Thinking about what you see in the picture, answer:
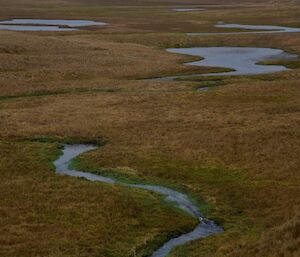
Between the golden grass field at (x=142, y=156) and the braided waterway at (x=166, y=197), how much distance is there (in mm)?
519

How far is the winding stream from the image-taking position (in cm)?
8162

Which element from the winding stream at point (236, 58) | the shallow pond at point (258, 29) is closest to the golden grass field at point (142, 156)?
the winding stream at point (236, 58)

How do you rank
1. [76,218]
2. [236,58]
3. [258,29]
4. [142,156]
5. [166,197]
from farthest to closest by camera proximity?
[258,29], [236,58], [142,156], [166,197], [76,218]

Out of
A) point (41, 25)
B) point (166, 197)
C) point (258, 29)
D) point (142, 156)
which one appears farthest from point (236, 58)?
point (41, 25)

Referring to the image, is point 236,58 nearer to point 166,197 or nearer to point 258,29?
point 258,29

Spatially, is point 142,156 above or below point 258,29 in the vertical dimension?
above

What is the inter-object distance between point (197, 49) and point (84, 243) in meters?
87.2

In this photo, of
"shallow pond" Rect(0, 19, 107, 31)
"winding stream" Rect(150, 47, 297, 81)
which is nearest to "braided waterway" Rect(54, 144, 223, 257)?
"winding stream" Rect(150, 47, 297, 81)

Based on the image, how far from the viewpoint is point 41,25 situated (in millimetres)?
150250

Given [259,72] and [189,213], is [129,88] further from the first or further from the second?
[189,213]

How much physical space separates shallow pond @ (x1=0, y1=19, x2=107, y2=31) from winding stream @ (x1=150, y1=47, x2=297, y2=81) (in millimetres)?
42861

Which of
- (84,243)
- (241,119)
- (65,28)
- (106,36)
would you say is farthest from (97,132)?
(65,28)

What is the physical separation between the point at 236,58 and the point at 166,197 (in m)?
66.9

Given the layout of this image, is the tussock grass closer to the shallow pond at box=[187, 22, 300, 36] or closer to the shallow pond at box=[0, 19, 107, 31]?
the shallow pond at box=[187, 22, 300, 36]
